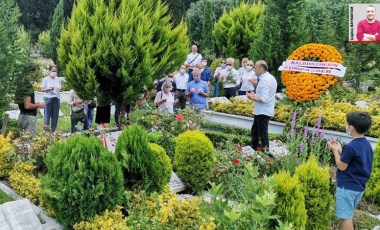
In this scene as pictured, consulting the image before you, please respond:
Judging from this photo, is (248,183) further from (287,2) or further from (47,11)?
(47,11)

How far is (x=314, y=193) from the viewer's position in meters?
4.81

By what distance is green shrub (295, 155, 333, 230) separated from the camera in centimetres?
482

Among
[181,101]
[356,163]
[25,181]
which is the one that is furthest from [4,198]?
[181,101]

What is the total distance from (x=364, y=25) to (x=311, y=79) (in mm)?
5970

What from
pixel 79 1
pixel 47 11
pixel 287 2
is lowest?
pixel 79 1

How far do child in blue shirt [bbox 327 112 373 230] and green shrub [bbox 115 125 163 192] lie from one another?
2.12 m

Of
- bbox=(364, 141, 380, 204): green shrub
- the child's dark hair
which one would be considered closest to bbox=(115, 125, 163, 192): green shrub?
the child's dark hair

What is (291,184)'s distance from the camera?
13.9 feet

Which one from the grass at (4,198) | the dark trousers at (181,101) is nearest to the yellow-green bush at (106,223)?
the grass at (4,198)

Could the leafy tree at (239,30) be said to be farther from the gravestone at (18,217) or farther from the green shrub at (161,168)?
the gravestone at (18,217)

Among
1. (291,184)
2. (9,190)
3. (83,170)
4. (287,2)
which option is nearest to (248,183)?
(291,184)

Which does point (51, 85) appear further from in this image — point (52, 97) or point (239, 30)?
point (239, 30)

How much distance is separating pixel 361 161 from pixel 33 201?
3.87m

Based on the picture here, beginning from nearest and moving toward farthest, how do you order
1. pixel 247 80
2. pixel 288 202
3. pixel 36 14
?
pixel 288 202 < pixel 247 80 < pixel 36 14
